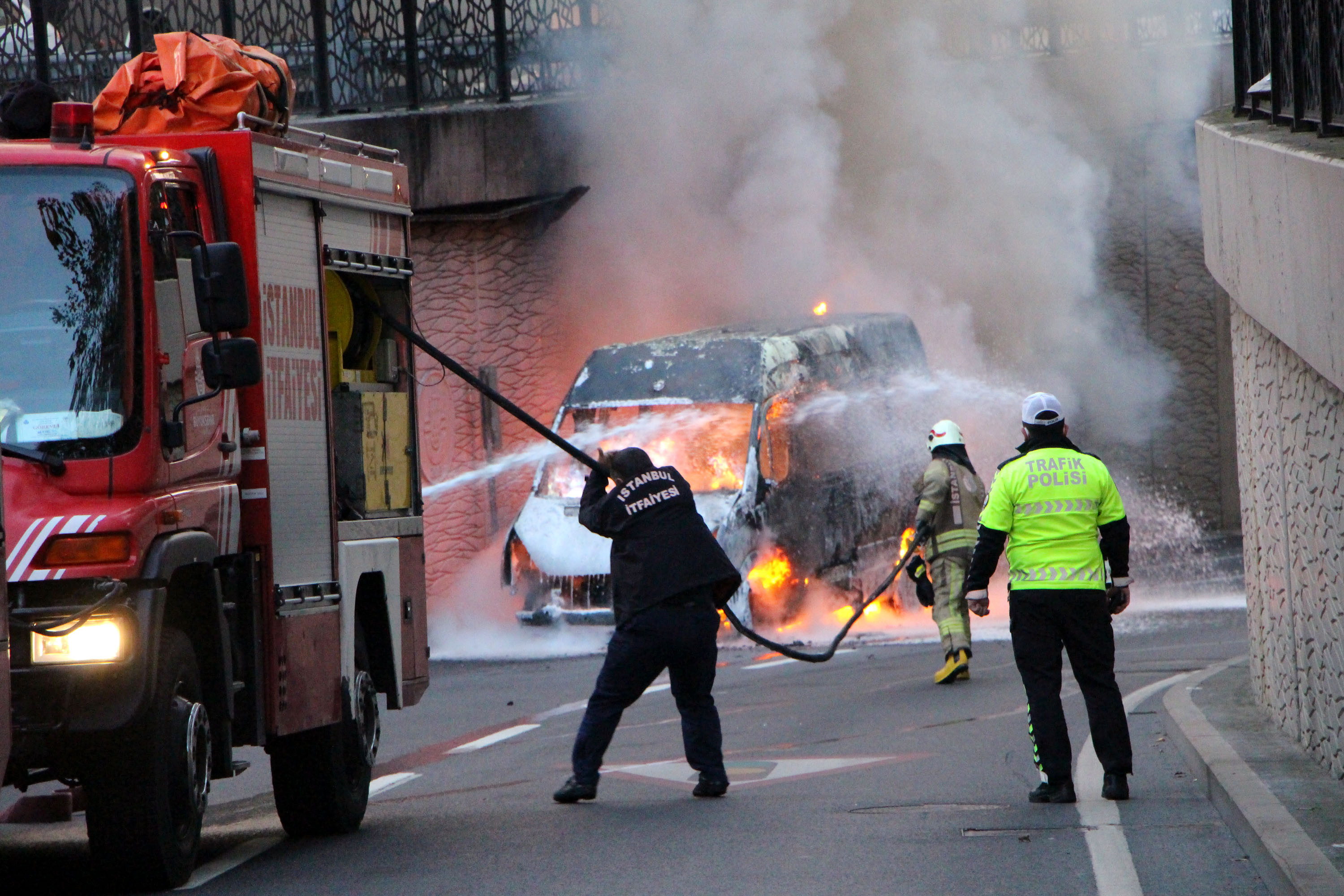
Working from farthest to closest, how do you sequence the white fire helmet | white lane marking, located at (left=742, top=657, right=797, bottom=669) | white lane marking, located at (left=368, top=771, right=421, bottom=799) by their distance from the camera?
white lane marking, located at (left=742, top=657, right=797, bottom=669), the white fire helmet, white lane marking, located at (left=368, top=771, right=421, bottom=799)

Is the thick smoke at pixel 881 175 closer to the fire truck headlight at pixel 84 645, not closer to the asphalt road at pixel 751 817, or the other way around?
the asphalt road at pixel 751 817

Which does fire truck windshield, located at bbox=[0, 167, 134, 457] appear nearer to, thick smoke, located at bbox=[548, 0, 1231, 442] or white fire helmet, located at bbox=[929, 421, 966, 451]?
white fire helmet, located at bbox=[929, 421, 966, 451]

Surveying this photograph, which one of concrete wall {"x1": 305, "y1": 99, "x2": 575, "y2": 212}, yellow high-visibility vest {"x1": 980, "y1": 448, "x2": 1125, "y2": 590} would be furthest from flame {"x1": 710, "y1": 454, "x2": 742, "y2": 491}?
yellow high-visibility vest {"x1": 980, "y1": 448, "x2": 1125, "y2": 590}

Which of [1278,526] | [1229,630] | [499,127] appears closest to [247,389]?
[1278,526]

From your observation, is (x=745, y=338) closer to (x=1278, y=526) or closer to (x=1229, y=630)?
(x=1229, y=630)

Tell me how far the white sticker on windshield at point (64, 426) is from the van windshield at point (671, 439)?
9377 mm

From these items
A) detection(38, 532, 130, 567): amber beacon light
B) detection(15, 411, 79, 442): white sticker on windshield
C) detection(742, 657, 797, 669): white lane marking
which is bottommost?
detection(742, 657, 797, 669): white lane marking

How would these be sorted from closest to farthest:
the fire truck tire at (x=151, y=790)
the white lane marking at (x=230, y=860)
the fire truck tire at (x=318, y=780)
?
the fire truck tire at (x=151, y=790) < the white lane marking at (x=230, y=860) < the fire truck tire at (x=318, y=780)

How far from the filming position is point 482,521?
2052 centimetres

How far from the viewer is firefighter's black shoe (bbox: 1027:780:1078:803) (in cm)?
786

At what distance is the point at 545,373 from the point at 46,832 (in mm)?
13195

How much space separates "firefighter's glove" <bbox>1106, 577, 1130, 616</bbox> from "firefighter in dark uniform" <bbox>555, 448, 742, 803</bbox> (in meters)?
1.62

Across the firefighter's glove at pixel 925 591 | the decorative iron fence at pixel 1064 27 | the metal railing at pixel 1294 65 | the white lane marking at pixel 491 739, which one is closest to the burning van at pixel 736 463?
the firefighter's glove at pixel 925 591

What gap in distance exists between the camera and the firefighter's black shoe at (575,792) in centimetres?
823
